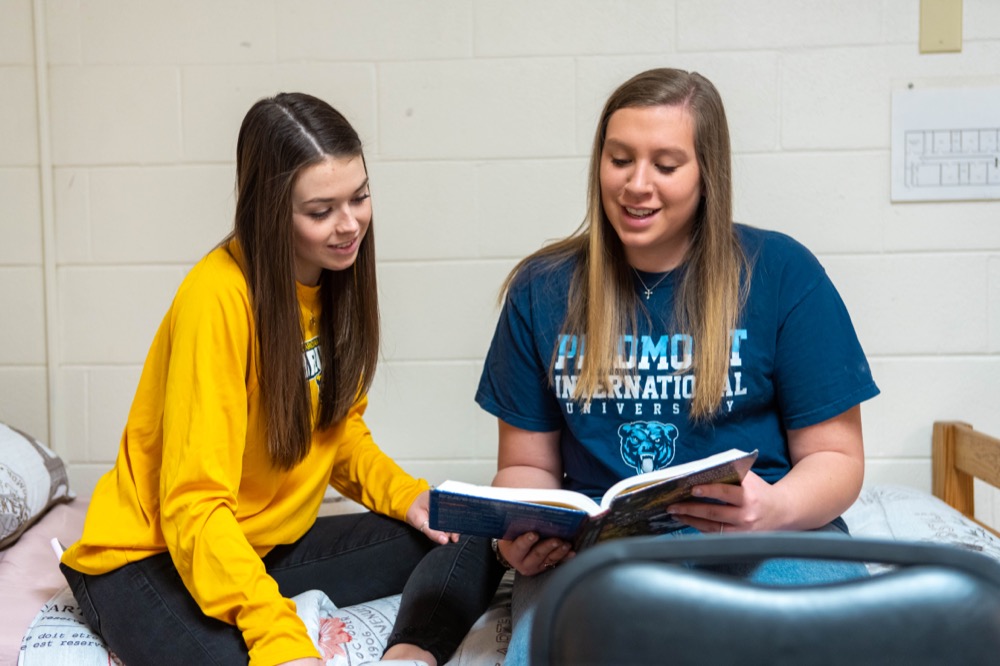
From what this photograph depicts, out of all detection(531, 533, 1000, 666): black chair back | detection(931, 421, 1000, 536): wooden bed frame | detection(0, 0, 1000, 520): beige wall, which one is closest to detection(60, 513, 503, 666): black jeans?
detection(0, 0, 1000, 520): beige wall

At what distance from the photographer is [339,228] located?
4.76 feet

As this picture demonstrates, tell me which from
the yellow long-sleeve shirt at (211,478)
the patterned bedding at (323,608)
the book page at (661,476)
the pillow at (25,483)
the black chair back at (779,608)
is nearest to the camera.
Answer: the black chair back at (779,608)

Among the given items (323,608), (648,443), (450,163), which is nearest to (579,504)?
(648,443)

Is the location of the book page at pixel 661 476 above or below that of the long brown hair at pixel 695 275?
below

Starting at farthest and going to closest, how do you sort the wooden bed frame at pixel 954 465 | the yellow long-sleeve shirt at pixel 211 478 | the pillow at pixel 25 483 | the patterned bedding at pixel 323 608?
the wooden bed frame at pixel 954 465 → the pillow at pixel 25 483 → the patterned bedding at pixel 323 608 → the yellow long-sleeve shirt at pixel 211 478

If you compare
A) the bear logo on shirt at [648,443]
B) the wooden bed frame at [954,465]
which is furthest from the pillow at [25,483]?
the wooden bed frame at [954,465]

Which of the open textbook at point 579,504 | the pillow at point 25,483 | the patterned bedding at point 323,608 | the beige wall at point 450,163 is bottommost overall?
the patterned bedding at point 323,608

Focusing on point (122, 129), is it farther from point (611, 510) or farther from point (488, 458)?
point (611, 510)

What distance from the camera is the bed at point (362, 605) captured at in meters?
1.42

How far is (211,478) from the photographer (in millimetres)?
1319

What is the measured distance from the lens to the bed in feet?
4.66

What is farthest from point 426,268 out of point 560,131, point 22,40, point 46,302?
point 22,40

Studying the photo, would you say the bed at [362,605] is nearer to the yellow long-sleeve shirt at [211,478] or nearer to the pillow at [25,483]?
the pillow at [25,483]

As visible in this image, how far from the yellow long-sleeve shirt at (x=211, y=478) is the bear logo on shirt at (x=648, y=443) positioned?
1.63 feet
